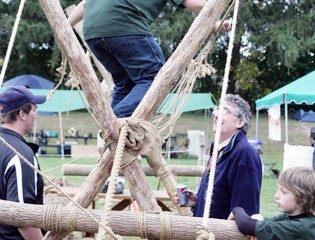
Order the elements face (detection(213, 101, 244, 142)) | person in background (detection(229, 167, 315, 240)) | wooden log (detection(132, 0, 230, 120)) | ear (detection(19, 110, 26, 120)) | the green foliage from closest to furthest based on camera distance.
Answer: person in background (detection(229, 167, 315, 240)), wooden log (detection(132, 0, 230, 120)), ear (detection(19, 110, 26, 120)), face (detection(213, 101, 244, 142)), the green foliage

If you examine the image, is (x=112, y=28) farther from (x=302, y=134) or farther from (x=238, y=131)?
(x=302, y=134)

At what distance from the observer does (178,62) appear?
309 cm

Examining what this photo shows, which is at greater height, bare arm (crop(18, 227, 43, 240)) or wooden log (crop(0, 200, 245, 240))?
wooden log (crop(0, 200, 245, 240))

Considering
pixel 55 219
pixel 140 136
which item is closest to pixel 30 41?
pixel 140 136

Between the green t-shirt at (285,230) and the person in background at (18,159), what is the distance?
1142 mm

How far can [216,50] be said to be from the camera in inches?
1113

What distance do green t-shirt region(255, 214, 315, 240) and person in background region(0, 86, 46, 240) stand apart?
1.14m

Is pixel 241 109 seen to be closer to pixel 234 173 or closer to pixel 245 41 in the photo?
pixel 234 173

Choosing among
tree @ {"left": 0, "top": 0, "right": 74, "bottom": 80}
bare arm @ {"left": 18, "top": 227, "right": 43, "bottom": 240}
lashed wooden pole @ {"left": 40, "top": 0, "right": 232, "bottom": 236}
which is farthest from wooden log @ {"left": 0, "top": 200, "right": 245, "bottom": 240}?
tree @ {"left": 0, "top": 0, "right": 74, "bottom": 80}

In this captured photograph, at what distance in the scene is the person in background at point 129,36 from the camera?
335 cm

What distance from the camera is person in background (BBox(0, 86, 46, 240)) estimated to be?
307 cm

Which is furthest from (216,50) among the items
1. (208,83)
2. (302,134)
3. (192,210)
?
(192,210)

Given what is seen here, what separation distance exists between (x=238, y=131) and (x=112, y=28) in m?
0.93

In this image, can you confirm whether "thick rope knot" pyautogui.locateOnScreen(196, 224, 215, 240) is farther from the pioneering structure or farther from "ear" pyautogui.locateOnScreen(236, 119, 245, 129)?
"ear" pyautogui.locateOnScreen(236, 119, 245, 129)
